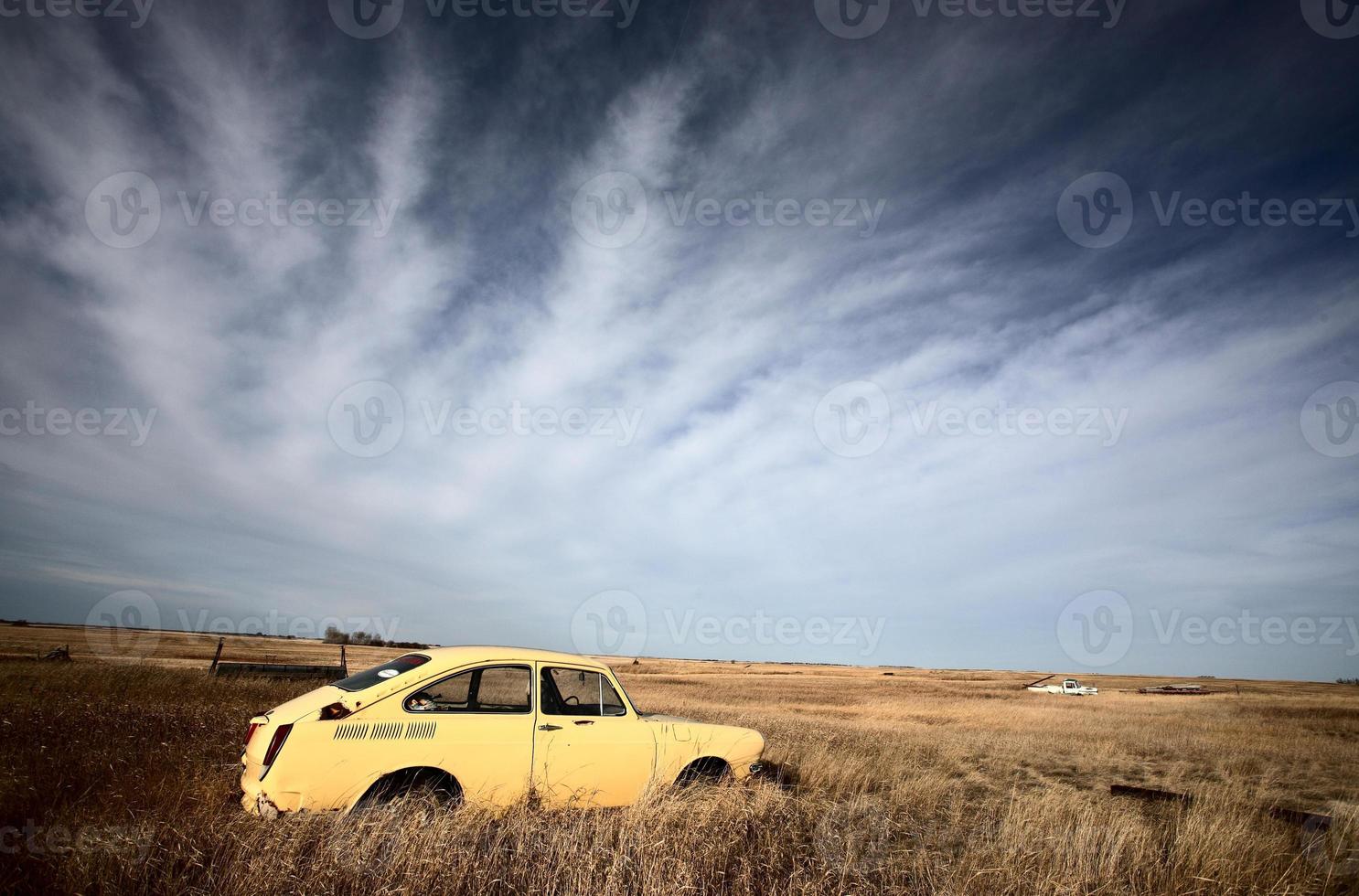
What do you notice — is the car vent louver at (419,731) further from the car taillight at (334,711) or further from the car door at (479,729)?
the car taillight at (334,711)

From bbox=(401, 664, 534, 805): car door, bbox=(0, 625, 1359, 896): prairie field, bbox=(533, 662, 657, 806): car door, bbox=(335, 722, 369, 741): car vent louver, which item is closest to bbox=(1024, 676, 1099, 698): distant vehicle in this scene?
bbox=(0, 625, 1359, 896): prairie field

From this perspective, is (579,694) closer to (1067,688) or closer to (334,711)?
(334,711)

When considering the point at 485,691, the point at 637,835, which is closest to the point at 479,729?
the point at 485,691

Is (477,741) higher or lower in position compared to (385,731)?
lower

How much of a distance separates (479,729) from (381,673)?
1.12 metres

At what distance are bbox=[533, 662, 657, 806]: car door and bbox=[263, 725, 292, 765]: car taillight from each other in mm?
2025

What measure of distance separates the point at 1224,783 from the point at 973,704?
74.1 feet

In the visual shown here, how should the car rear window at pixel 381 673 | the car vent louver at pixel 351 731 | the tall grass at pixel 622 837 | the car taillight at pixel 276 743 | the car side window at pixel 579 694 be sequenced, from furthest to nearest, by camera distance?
the car side window at pixel 579 694 → the car rear window at pixel 381 673 → the car vent louver at pixel 351 731 → the car taillight at pixel 276 743 → the tall grass at pixel 622 837

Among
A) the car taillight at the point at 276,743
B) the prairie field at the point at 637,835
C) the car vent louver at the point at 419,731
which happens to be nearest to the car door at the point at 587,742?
the prairie field at the point at 637,835

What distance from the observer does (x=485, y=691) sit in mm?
6309

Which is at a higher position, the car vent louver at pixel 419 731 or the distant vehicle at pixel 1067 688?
the car vent louver at pixel 419 731

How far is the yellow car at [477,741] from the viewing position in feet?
17.0

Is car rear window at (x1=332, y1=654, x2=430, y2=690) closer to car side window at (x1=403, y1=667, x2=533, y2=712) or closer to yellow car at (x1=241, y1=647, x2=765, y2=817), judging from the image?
yellow car at (x1=241, y1=647, x2=765, y2=817)

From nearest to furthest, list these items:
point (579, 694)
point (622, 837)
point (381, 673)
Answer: point (622, 837) < point (381, 673) < point (579, 694)
